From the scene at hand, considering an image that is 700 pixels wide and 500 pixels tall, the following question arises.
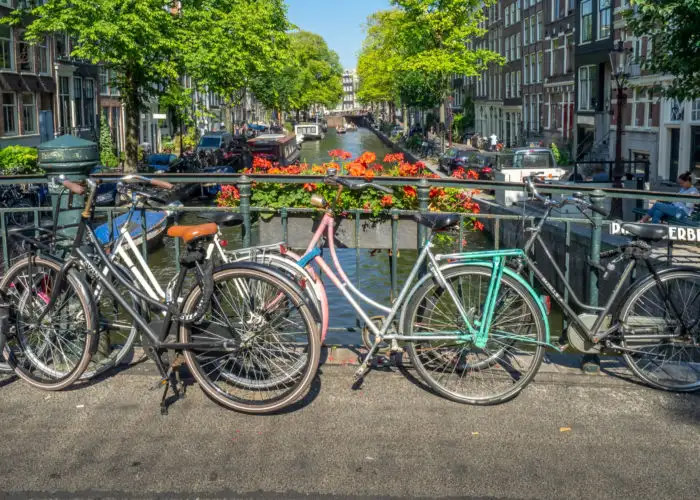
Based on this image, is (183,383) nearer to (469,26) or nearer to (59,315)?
(59,315)

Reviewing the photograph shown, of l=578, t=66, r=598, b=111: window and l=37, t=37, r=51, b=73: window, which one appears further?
l=578, t=66, r=598, b=111: window

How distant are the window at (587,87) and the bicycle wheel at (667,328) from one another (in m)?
35.6

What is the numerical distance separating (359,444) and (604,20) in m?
36.2

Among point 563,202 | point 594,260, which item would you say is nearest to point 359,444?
point 563,202

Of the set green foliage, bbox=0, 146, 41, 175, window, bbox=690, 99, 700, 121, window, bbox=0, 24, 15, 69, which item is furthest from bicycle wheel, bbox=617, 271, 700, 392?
window, bbox=0, 24, 15, 69

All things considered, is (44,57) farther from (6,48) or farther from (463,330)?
(463,330)

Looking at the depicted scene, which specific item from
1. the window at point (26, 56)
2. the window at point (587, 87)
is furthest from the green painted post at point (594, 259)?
the window at point (587, 87)

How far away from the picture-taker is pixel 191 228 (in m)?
4.25

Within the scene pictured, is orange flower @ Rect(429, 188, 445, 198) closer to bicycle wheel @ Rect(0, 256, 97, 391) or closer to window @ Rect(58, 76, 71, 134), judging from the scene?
bicycle wheel @ Rect(0, 256, 97, 391)

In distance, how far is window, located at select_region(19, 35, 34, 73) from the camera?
32375mm

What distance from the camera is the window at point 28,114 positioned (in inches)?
1283

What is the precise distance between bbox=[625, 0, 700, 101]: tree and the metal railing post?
7837 millimetres

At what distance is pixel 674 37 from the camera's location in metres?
12.3

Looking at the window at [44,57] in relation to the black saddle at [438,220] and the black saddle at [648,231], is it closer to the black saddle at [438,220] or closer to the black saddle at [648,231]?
the black saddle at [438,220]
